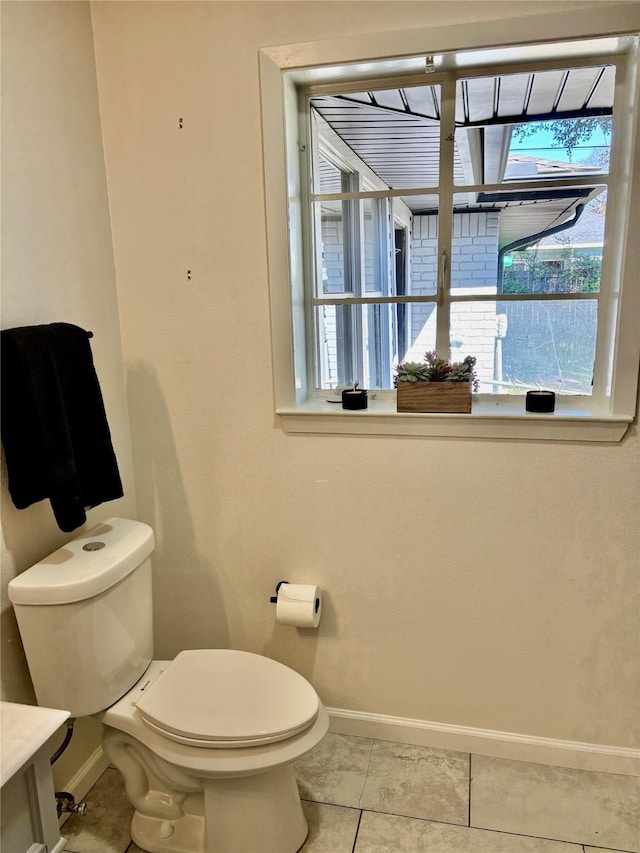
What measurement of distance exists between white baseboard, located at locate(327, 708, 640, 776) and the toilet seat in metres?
0.54

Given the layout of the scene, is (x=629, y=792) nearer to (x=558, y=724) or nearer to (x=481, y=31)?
(x=558, y=724)

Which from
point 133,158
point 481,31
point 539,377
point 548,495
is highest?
point 481,31

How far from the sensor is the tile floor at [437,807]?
1.60 metres

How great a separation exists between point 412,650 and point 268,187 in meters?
1.50

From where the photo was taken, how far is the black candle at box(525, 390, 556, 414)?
1.71 m

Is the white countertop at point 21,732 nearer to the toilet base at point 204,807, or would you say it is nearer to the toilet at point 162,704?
the toilet at point 162,704

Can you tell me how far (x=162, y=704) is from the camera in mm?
1509

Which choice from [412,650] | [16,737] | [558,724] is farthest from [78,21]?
[558,724]

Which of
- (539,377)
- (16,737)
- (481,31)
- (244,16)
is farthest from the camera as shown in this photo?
(539,377)

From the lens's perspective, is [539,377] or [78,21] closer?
[78,21]

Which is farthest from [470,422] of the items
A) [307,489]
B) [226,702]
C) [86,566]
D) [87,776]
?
[87,776]

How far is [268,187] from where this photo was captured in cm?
175

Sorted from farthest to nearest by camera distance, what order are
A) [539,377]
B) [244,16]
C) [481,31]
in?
[539,377] < [244,16] < [481,31]

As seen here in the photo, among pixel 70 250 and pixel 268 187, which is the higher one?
pixel 268 187
